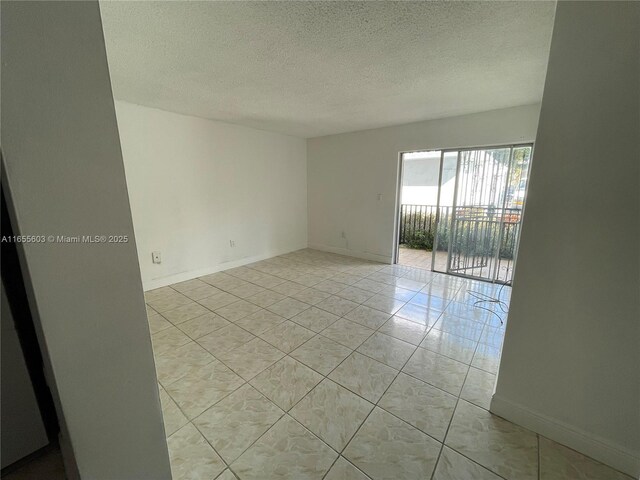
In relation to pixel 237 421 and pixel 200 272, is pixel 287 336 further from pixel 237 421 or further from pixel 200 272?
pixel 200 272

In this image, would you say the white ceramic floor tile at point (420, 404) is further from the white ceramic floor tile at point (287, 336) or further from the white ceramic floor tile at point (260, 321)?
the white ceramic floor tile at point (260, 321)

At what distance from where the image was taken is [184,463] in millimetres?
1268

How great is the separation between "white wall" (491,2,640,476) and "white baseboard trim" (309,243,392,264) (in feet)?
10.2

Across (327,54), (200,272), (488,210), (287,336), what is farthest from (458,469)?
(200,272)

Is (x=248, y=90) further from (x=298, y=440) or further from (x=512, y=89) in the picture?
(x=298, y=440)

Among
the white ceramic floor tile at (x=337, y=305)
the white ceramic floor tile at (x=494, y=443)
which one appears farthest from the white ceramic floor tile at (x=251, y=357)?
the white ceramic floor tile at (x=494, y=443)

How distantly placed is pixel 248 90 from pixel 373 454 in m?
3.00

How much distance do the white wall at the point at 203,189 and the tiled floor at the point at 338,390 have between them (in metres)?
0.85

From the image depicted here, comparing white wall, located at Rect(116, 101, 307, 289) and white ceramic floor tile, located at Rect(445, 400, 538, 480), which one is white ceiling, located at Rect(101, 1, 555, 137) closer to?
white wall, located at Rect(116, 101, 307, 289)

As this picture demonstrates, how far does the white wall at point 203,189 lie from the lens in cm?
314

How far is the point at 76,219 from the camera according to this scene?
610 millimetres

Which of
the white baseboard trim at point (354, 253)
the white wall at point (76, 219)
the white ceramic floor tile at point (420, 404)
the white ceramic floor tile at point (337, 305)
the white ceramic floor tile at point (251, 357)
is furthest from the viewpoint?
the white baseboard trim at point (354, 253)

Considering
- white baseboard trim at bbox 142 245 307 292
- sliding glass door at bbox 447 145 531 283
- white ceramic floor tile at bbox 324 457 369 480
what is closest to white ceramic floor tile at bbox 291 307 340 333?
white ceramic floor tile at bbox 324 457 369 480

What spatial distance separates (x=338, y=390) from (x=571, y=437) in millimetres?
1239
